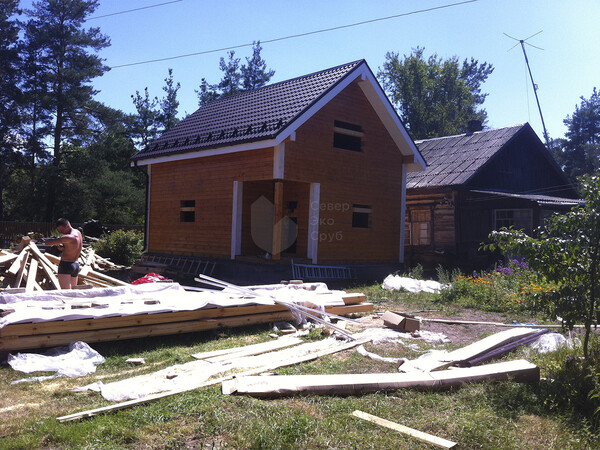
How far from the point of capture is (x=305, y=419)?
401 centimetres

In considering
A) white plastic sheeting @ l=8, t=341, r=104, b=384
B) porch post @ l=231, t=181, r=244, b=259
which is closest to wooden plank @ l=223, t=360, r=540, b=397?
white plastic sheeting @ l=8, t=341, r=104, b=384

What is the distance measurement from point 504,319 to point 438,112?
41.3 metres

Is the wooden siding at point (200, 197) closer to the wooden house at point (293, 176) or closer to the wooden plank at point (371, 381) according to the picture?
the wooden house at point (293, 176)

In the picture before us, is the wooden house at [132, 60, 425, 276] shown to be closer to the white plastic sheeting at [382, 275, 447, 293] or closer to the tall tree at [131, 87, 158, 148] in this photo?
the white plastic sheeting at [382, 275, 447, 293]

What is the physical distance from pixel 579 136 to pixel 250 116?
148 feet

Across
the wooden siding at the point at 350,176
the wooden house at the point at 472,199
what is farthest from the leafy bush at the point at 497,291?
the wooden house at the point at 472,199

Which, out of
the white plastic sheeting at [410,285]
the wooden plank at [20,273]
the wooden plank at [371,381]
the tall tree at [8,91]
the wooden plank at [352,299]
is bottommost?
the wooden plank at [371,381]

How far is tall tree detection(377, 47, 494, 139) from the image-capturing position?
4750cm

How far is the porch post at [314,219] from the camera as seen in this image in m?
14.5

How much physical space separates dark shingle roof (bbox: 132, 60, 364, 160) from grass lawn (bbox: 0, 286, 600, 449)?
9407 mm

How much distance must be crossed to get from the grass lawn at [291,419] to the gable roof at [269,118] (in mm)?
9406

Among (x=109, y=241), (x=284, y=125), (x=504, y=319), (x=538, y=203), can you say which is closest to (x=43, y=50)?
(x=109, y=241)

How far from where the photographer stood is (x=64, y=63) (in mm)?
33219

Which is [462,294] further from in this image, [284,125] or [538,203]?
[538,203]
